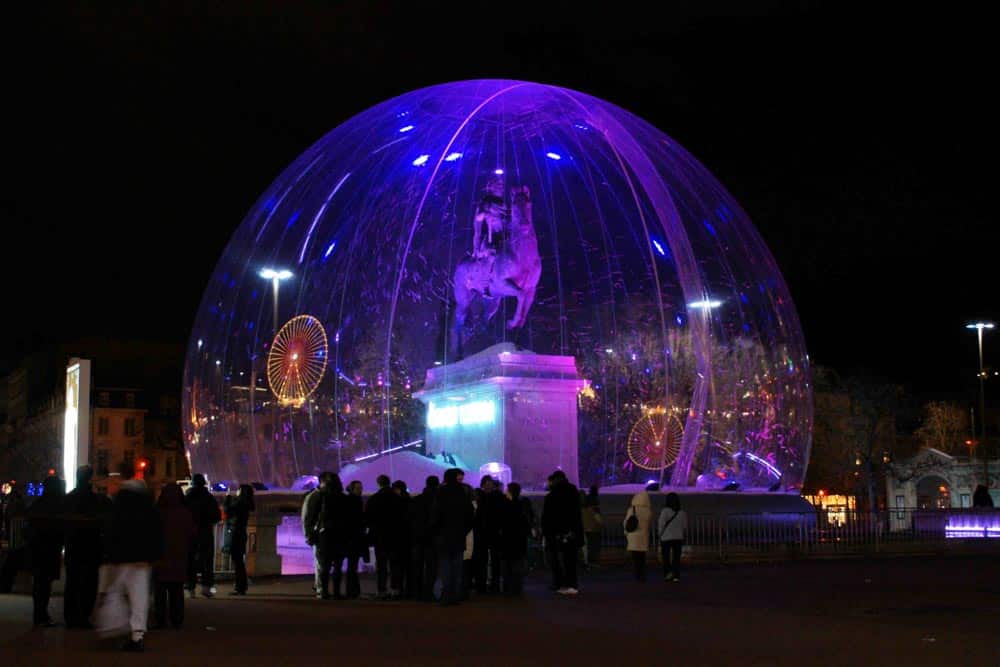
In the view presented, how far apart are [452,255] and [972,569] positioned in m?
11.9

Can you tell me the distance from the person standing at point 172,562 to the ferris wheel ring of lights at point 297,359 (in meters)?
13.2

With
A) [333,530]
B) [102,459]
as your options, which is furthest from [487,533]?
[102,459]

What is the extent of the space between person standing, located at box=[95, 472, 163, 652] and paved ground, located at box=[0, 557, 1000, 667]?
359 millimetres

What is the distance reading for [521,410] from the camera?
2458cm

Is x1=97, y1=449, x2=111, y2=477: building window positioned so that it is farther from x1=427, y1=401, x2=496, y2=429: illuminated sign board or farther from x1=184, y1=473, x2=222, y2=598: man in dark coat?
x1=184, y1=473, x2=222, y2=598: man in dark coat

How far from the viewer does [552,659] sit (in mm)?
9414

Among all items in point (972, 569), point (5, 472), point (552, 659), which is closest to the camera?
point (552, 659)

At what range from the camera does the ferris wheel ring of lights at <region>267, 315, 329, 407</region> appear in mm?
25344

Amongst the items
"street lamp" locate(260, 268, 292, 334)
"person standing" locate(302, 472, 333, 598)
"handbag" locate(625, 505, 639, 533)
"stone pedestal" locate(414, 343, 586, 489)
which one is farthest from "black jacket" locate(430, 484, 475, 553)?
"street lamp" locate(260, 268, 292, 334)

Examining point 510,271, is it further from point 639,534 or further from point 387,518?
point 387,518

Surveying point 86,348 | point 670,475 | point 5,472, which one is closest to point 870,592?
point 670,475

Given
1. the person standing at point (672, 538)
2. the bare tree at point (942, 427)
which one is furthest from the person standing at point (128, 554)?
the bare tree at point (942, 427)

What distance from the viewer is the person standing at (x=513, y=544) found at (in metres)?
15.1

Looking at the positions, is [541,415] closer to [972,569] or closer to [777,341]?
[777,341]
